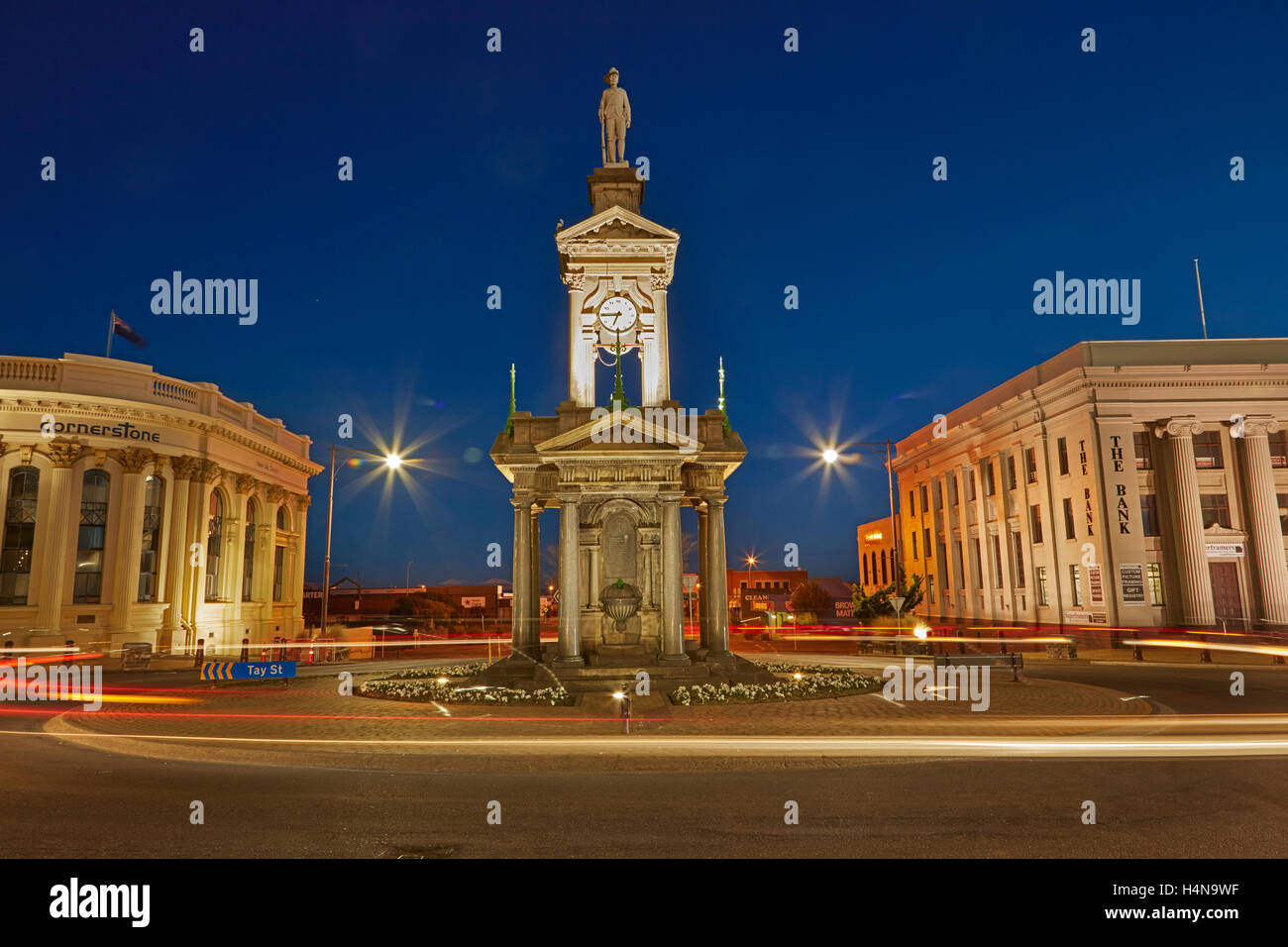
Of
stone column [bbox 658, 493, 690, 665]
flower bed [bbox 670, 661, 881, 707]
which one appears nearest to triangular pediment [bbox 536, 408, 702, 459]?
stone column [bbox 658, 493, 690, 665]

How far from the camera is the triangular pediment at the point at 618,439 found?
19.9 meters

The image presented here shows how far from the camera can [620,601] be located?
65.8ft

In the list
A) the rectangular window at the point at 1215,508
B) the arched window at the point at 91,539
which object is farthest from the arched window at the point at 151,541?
the rectangular window at the point at 1215,508

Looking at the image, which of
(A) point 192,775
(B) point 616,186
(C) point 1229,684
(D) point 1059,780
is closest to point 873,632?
(C) point 1229,684

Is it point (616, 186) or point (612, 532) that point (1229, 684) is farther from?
point (616, 186)

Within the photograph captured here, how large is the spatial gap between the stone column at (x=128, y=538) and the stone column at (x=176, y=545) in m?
1.88

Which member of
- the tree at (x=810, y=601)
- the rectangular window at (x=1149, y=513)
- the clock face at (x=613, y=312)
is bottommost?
the tree at (x=810, y=601)

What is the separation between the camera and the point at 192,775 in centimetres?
1077

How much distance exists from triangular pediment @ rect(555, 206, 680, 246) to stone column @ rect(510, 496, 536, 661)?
812 centimetres
